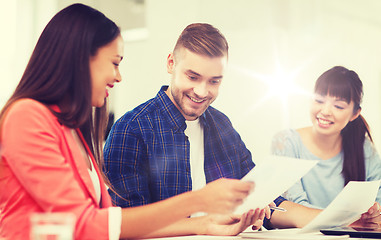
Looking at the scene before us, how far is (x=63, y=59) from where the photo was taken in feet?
3.26

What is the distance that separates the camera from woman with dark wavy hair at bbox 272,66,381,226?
7.23 ft

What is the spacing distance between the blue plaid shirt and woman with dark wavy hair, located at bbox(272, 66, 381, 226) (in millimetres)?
449

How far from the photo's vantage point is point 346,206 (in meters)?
1.27

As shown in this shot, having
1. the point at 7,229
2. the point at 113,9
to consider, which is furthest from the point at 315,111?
the point at 7,229

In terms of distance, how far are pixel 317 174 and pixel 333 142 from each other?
0.20 m

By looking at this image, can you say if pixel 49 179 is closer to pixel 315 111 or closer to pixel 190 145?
pixel 190 145

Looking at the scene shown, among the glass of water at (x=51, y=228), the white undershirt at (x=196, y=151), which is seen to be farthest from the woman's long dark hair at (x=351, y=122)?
the glass of water at (x=51, y=228)

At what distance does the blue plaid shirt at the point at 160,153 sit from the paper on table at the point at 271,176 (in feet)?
1.83

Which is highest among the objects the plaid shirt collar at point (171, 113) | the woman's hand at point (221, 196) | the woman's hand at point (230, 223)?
the plaid shirt collar at point (171, 113)

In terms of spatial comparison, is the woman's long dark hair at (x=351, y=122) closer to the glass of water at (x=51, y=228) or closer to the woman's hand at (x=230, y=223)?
the woman's hand at (x=230, y=223)

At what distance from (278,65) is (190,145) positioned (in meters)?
1.06

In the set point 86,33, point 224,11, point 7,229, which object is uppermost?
point 224,11

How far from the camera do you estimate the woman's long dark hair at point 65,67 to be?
99 centimetres

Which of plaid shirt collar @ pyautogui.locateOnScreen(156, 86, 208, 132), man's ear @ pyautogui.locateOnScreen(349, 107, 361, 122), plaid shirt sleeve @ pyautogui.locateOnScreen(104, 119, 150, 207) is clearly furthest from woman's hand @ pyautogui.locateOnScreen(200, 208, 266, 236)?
man's ear @ pyautogui.locateOnScreen(349, 107, 361, 122)
